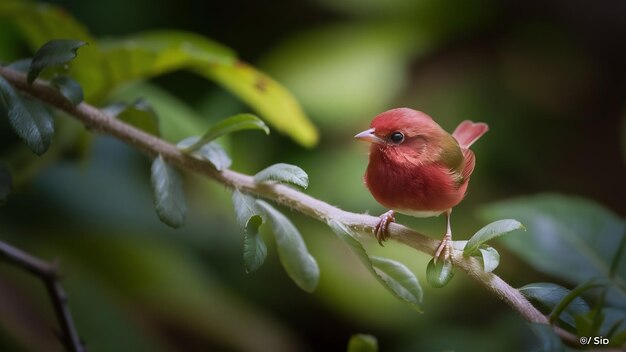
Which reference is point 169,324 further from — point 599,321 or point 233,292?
point 599,321

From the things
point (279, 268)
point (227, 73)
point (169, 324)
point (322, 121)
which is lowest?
point (169, 324)

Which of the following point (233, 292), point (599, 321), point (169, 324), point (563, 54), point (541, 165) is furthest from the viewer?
point (563, 54)

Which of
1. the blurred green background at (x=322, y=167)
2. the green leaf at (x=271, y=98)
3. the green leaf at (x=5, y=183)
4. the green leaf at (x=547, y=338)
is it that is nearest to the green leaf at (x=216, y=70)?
the green leaf at (x=271, y=98)

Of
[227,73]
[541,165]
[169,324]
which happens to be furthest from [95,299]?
[541,165]

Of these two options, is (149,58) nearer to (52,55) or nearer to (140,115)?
(140,115)

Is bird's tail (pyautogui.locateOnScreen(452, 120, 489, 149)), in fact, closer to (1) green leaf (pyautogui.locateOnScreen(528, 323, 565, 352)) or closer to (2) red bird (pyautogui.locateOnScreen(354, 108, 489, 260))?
(2) red bird (pyautogui.locateOnScreen(354, 108, 489, 260))

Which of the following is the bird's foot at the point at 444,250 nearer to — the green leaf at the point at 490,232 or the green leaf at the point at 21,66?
the green leaf at the point at 490,232
